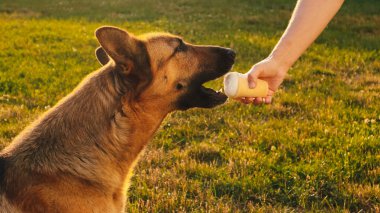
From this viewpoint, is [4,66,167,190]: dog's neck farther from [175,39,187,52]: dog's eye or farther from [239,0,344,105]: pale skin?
[239,0,344,105]: pale skin

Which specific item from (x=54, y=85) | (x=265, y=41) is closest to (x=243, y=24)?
(x=265, y=41)

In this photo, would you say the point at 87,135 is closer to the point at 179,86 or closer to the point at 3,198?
the point at 3,198

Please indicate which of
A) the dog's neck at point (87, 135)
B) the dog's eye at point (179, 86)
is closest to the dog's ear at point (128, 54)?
the dog's neck at point (87, 135)

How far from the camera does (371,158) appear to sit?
575cm

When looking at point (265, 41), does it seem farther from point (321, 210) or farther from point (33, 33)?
point (321, 210)

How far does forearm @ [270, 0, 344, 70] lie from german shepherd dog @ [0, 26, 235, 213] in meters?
1.00

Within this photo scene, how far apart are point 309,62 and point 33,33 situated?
7917mm

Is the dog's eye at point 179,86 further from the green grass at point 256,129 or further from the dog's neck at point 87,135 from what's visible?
the green grass at point 256,129

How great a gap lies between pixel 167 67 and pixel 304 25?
1.22 m

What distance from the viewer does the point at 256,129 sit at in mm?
6891

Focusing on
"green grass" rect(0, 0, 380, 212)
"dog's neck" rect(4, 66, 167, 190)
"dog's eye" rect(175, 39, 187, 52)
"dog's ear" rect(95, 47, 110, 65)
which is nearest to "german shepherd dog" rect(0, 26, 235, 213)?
"dog's neck" rect(4, 66, 167, 190)

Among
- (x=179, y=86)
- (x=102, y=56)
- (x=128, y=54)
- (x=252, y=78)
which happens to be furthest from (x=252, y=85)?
(x=102, y=56)

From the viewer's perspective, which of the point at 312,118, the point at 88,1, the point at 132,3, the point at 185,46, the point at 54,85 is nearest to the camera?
the point at 185,46

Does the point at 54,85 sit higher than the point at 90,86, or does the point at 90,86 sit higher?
the point at 90,86
